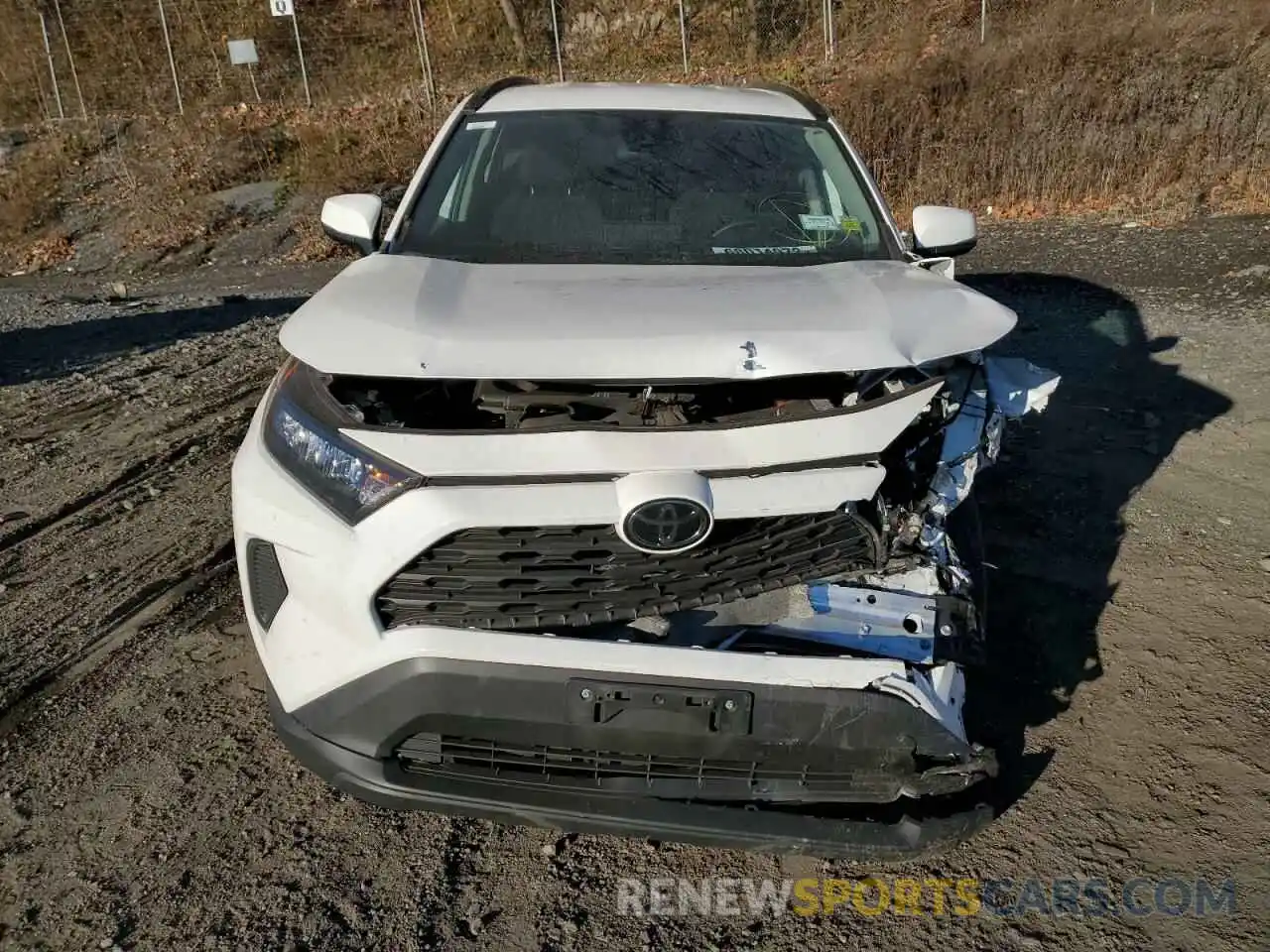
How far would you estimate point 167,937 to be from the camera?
2.29 meters

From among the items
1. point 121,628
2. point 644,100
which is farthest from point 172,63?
point 121,628

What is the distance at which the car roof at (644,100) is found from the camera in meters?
3.94

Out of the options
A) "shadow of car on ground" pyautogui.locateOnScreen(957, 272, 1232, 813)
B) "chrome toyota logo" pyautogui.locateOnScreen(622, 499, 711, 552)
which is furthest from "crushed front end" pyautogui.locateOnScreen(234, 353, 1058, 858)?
"shadow of car on ground" pyautogui.locateOnScreen(957, 272, 1232, 813)

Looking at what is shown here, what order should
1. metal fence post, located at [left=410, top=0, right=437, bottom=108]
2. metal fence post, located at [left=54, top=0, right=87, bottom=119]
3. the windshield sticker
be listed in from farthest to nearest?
metal fence post, located at [left=54, top=0, right=87, bottom=119] < metal fence post, located at [left=410, top=0, right=437, bottom=108] < the windshield sticker

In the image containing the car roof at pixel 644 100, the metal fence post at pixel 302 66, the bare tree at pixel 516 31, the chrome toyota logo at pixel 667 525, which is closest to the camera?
the chrome toyota logo at pixel 667 525

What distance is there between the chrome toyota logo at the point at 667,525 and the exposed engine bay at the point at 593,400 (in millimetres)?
403

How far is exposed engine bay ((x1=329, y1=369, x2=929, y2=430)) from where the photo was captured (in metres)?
2.62

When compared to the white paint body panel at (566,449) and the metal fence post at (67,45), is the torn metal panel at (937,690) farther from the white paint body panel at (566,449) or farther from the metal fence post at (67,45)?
the metal fence post at (67,45)

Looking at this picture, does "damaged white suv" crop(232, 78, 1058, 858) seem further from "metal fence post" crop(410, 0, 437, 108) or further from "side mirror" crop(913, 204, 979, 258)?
"metal fence post" crop(410, 0, 437, 108)

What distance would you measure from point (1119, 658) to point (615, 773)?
203 centimetres

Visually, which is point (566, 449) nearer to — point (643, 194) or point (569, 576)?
point (569, 576)

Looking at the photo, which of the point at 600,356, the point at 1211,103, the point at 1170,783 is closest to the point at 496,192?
the point at 600,356

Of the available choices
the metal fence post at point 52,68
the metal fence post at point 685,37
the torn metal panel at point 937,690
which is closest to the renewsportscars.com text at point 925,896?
the torn metal panel at point 937,690

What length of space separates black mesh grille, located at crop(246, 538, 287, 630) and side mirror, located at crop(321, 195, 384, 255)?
52.6 inches
